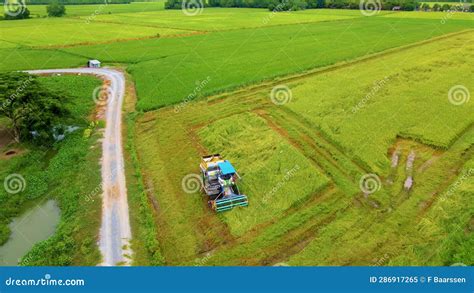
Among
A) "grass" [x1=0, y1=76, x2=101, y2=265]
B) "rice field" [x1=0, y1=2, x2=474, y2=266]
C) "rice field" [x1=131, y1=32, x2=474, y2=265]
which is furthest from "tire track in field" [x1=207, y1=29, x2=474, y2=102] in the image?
"grass" [x1=0, y1=76, x2=101, y2=265]

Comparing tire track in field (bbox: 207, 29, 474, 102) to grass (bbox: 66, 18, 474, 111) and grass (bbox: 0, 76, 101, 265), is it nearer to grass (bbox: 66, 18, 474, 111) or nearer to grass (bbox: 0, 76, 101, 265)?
grass (bbox: 66, 18, 474, 111)

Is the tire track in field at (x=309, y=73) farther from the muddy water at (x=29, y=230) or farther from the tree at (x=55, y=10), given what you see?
the tree at (x=55, y=10)

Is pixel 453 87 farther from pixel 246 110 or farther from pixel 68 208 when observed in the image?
pixel 68 208

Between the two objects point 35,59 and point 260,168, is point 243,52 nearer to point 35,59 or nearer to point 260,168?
point 35,59

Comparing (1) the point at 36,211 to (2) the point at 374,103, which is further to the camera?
(2) the point at 374,103

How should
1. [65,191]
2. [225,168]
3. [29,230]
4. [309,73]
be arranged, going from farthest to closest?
[309,73]
[65,191]
[225,168]
[29,230]

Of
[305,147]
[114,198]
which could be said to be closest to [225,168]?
[114,198]

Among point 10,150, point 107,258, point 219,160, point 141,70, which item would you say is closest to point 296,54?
point 141,70
